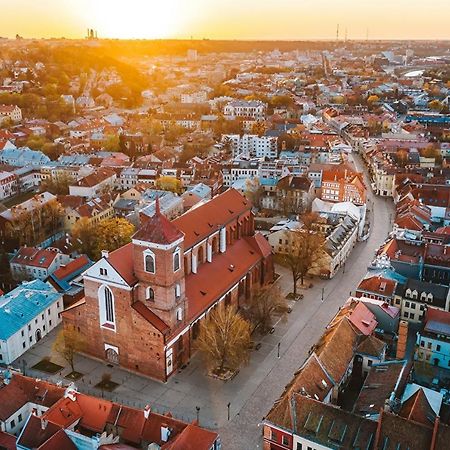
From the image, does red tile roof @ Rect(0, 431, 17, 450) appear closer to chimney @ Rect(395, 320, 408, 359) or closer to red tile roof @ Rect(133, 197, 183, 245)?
red tile roof @ Rect(133, 197, 183, 245)

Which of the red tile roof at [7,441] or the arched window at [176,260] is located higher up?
the arched window at [176,260]

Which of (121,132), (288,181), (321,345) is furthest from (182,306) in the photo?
(121,132)

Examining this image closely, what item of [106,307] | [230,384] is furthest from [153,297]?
[230,384]

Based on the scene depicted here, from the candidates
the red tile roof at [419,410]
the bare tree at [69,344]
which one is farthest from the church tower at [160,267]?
the red tile roof at [419,410]

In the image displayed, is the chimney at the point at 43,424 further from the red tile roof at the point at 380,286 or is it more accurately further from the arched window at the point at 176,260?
the red tile roof at the point at 380,286

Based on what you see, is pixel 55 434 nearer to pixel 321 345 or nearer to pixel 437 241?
pixel 321 345

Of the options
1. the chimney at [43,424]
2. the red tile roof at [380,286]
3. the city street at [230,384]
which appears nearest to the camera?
the chimney at [43,424]

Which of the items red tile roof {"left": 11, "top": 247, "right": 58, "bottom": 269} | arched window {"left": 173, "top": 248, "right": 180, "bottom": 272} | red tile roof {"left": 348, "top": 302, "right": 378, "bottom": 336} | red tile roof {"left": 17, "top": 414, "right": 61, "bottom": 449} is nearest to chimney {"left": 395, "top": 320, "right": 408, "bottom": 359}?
red tile roof {"left": 348, "top": 302, "right": 378, "bottom": 336}
